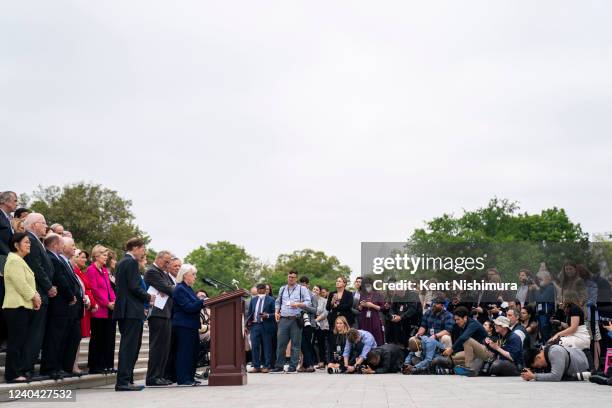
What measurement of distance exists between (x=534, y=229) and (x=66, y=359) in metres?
70.9

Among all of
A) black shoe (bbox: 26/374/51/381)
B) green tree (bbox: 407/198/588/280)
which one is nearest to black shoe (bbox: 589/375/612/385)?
black shoe (bbox: 26/374/51/381)

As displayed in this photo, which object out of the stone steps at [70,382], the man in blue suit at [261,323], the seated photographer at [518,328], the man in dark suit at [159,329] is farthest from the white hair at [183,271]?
the man in blue suit at [261,323]

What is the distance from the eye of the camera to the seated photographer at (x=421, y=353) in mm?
18797

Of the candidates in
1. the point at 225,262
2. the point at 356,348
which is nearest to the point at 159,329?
the point at 356,348

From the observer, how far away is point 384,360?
63.4 feet

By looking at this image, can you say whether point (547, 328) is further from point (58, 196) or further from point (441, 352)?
point (58, 196)

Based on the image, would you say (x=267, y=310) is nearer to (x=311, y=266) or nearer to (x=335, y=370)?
(x=335, y=370)

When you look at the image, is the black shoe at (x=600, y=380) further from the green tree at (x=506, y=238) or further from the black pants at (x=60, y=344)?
the green tree at (x=506, y=238)

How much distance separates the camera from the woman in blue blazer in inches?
540

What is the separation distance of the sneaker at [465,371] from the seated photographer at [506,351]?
413 mm

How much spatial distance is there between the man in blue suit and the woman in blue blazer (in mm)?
7049

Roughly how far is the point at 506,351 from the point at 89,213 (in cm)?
4279

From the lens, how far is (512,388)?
12.7 m

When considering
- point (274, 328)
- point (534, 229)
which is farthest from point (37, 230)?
point (534, 229)
